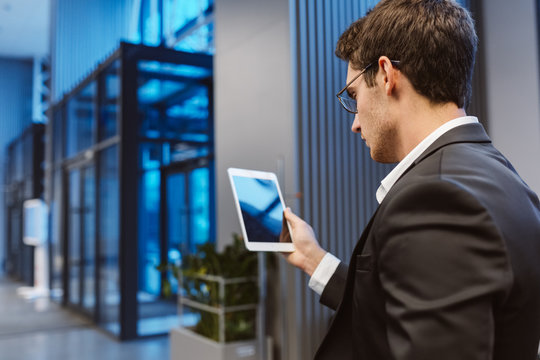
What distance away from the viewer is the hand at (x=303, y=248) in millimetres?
1395

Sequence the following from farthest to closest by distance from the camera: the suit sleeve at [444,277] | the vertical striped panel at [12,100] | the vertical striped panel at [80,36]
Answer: the vertical striped panel at [80,36], the vertical striped panel at [12,100], the suit sleeve at [444,277]

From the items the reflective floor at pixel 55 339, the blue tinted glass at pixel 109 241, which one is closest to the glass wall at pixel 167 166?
the blue tinted glass at pixel 109 241

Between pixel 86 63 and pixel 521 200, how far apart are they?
832 centimetres

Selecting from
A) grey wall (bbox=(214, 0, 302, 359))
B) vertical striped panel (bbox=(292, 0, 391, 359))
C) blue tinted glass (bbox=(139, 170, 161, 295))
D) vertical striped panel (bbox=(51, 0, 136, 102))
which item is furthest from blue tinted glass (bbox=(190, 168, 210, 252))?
vertical striped panel (bbox=(292, 0, 391, 359))

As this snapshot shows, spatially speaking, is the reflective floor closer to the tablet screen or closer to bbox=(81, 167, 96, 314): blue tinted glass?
bbox=(81, 167, 96, 314): blue tinted glass

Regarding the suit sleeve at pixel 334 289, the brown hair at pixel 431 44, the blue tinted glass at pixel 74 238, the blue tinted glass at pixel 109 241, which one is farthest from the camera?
the blue tinted glass at pixel 74 238

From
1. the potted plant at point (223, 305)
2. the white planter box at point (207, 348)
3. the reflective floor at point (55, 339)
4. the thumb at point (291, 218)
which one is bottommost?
the reflective floor at point (55, 339)

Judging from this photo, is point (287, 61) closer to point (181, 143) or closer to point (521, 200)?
point (521, 200)

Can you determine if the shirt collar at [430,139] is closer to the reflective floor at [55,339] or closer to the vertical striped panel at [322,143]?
the vertical striped panel at [322,143]

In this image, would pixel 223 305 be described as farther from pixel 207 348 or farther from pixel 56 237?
pixel 56 237

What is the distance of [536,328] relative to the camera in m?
0.80

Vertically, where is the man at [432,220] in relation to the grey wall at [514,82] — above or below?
below

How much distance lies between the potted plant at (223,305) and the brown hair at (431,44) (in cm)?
209

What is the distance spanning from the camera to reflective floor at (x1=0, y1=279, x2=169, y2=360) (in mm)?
5023
